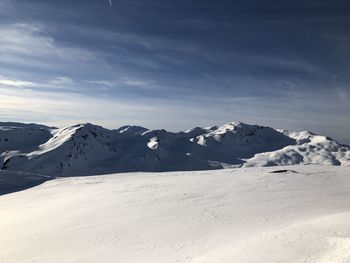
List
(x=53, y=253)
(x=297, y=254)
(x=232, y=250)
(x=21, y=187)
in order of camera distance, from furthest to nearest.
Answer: (x=21, y=187)
(x=53, y=253)
(x=232, y=250)
(x=297, y=254)

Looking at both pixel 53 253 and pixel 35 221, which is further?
pixel 35 221

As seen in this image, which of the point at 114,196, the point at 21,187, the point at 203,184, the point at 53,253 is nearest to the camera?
the point at 53,253

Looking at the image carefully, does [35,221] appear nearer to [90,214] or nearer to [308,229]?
[90,214]

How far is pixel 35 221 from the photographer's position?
68.8 feet

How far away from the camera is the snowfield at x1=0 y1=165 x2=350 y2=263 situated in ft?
43.7

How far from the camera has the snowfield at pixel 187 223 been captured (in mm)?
13320

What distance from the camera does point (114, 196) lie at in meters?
26.8

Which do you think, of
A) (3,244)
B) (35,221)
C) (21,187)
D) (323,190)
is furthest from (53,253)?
(21,187)

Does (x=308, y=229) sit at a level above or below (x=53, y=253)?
above

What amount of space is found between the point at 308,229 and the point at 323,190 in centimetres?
1318

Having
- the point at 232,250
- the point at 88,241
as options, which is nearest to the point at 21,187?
the point at 88,241

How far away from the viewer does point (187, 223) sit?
18188 mm

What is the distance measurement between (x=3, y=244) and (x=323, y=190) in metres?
21.4

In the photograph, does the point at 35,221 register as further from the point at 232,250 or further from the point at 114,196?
the point at 232,250
